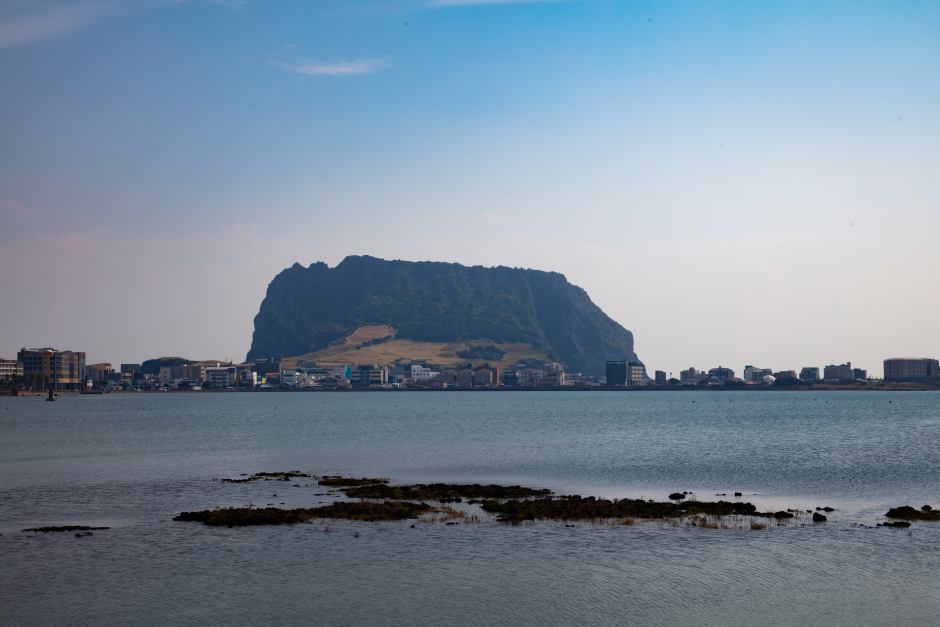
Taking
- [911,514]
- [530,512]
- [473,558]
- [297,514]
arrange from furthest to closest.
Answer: [530,512], [297,514], [911,514], [473,558]

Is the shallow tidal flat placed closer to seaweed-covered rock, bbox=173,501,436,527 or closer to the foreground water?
seaweed-covered rock, bbox=173,501,436,527

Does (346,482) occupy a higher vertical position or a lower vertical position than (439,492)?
lower

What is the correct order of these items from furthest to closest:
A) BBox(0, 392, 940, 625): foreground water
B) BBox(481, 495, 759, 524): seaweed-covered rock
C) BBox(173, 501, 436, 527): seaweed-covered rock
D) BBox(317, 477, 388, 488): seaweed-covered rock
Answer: BBox(317, 477, 388, 488): seaweed-covered rock → BBox(481, 495, 759, 524): seaweed-covered rock → BBox(173, 501, 436, 527): seaweed-covered rock → BBox(0, 392, 940, 625): foreground water

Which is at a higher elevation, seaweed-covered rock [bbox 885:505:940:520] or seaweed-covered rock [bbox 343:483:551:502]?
seaweed-covered rock [bbox 885:505:940:520]

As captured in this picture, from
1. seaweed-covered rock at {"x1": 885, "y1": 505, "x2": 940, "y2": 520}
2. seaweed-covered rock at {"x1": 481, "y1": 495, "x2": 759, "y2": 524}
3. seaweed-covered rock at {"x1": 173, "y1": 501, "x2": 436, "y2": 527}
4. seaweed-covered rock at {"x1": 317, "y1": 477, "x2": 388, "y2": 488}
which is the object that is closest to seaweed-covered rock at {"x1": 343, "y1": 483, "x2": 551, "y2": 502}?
seaweed-covered rock at {"x1": 317, "y1": 477, "x2": 388, "y2": 488}

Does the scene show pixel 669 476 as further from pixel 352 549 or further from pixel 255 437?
pixel 255 437

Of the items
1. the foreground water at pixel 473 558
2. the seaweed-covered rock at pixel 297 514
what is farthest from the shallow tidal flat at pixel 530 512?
the foreground water at pixel 473 558

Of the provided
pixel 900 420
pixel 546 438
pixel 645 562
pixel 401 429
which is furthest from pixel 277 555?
pixel 900 420

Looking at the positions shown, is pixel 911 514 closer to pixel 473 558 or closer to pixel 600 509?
pixel 600 509

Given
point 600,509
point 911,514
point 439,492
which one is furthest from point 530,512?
point 911,514

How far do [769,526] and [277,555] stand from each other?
91.9ft

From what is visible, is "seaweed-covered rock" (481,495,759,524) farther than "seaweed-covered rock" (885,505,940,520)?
Yes

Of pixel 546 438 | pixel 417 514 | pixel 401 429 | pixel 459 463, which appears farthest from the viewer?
pixel 401 429

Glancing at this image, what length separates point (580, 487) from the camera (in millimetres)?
59500
